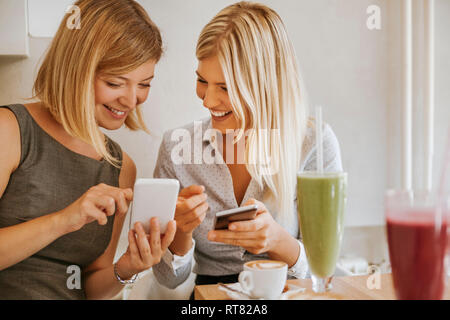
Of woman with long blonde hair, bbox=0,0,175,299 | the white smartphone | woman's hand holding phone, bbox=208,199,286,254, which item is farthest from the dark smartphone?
woman with long blonde hair, bbox=0,0,175,299

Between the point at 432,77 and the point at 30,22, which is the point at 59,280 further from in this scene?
the point at 432,77

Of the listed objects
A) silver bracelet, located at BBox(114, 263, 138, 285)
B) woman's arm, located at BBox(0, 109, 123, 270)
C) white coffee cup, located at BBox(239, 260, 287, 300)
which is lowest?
silver bracelet, located at BBox(114, 263, 138, 285)

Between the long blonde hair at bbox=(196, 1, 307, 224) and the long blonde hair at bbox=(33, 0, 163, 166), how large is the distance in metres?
0.21

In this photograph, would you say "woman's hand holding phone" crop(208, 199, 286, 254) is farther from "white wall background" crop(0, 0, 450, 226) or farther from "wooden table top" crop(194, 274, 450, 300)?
"white wall background" crop(0, 0, 450, 226)

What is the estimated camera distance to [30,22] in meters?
1.16

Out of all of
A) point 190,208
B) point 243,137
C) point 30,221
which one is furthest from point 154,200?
point 243,137

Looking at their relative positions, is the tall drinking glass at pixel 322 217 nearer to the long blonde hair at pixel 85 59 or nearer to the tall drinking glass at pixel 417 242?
the tall drinking glass at pixel 417 242

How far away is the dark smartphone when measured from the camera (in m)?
0.85

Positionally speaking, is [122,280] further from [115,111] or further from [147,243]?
[115,111]

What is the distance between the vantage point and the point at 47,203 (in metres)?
1.12

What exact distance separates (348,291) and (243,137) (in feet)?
1.89

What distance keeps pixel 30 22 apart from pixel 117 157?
429mm
